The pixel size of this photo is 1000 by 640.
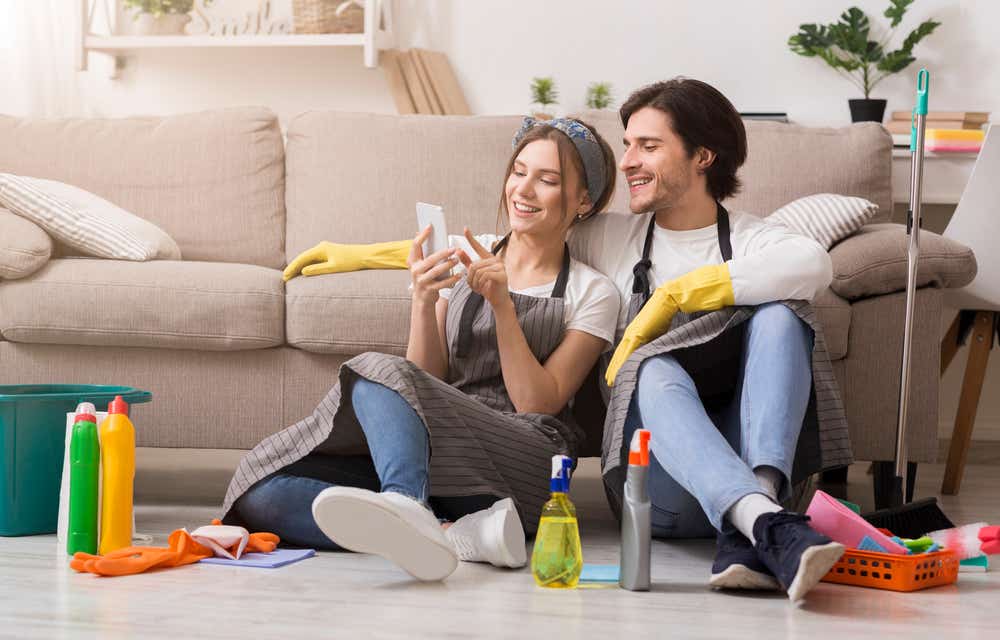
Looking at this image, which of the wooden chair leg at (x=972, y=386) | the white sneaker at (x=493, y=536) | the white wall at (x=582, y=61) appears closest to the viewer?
the white sneaker at (x=493, y=536)

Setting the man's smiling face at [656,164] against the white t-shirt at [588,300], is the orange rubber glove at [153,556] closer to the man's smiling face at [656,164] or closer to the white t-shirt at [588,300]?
the white t-shirt at [588,300]

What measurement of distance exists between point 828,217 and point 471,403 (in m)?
1.12

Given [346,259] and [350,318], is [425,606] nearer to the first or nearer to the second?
[350,318]

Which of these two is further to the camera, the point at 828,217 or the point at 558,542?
the point at 828,217

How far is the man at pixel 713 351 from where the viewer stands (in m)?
1.70

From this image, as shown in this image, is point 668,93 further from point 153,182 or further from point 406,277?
point 153,182

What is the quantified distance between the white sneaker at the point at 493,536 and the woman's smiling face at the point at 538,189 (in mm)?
551

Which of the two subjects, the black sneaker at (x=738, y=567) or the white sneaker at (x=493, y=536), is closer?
the black sneaker at (x=738, y=567)

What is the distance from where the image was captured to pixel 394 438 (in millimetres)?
1831

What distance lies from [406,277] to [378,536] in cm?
105

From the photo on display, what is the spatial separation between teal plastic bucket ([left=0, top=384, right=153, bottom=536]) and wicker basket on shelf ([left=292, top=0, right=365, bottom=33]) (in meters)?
2.05

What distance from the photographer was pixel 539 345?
2.15m

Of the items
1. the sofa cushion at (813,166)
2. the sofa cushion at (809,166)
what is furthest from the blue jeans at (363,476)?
the sofa cushion at (813,166)

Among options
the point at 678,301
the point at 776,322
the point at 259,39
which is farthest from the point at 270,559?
the point at 259,39
